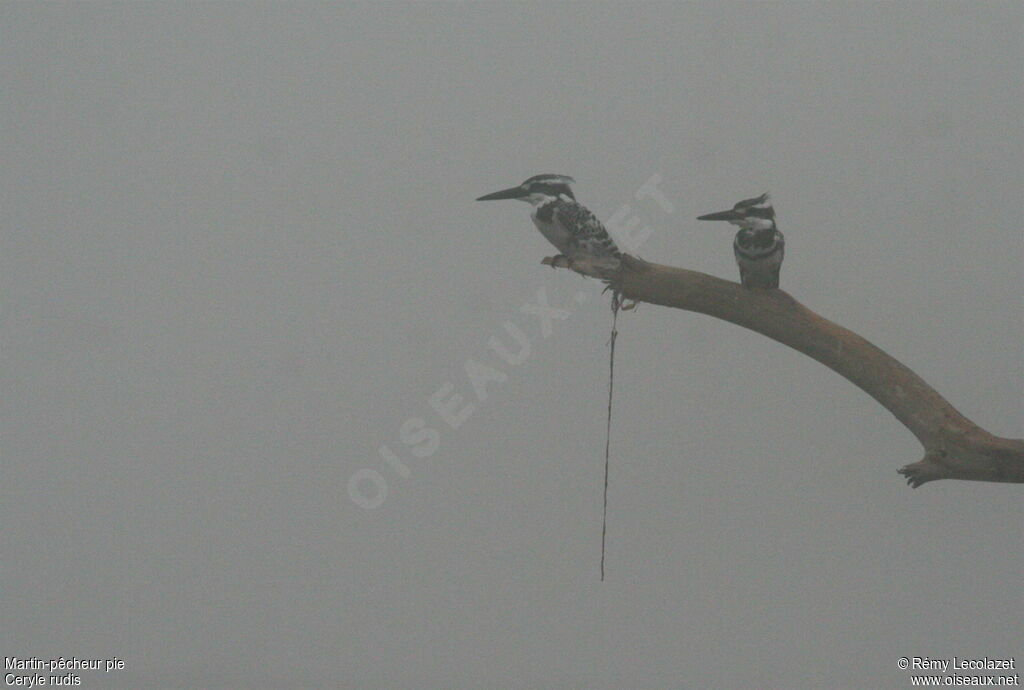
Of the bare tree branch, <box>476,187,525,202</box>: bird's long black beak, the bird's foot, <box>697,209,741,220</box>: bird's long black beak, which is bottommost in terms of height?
the bare tree branch

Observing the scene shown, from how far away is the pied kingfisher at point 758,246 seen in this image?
2.53 meters

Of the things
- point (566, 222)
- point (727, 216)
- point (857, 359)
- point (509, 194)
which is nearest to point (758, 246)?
point (727, 216)

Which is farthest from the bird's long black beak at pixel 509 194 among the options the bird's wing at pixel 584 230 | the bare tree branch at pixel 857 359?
the bare tree branch at pixel 857 359

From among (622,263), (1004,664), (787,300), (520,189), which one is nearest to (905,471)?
(787,300)

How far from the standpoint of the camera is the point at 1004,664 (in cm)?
342

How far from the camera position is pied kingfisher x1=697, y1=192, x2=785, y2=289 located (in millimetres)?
2525

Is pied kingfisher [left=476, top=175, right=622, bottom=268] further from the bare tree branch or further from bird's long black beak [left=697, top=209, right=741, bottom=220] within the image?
bird's long black beak [left=697, top=209, right=741, bottom=220]

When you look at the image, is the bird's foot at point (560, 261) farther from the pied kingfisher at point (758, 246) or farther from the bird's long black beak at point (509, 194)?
the pied kingfisher at point (758, 246)

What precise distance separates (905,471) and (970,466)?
15 centimetres

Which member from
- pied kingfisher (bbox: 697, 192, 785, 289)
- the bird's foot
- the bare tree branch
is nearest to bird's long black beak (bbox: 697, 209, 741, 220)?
pied kingfisher (bbox: 697, 192, 785, 289)

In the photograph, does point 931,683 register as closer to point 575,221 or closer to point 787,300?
point 787,300

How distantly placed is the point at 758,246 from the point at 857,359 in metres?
0.41

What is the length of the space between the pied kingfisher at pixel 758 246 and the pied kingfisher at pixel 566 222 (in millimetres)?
356

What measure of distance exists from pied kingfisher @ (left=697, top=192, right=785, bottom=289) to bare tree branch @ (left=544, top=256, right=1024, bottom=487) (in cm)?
4
